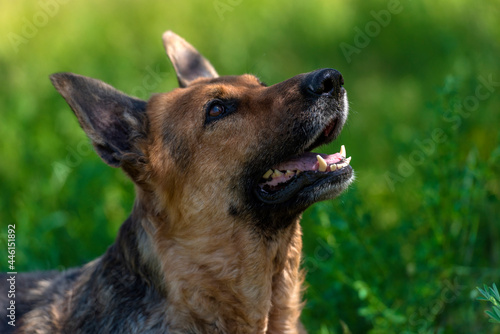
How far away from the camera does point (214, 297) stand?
4363 mm

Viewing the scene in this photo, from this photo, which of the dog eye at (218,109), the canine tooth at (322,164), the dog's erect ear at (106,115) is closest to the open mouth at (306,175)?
the canine tooth at (322,164)

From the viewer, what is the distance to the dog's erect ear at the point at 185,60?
5613 millimetres

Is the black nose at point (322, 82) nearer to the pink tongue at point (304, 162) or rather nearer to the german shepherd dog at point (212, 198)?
the german shepherd dog at point (212, 198)

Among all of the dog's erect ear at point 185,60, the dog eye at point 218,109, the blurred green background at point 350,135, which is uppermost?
the dog's erect ear at point 185,60

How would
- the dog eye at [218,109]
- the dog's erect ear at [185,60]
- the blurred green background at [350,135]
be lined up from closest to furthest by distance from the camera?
the dog eye at [218,109] < the blurred green background at [350,135] < the dog's erect ear at [185,60]

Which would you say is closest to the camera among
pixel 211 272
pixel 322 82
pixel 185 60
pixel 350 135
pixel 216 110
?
pixel 322 82

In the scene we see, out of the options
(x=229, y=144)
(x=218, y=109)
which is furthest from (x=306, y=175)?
(x=218, y=109)

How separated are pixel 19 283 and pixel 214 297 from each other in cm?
177

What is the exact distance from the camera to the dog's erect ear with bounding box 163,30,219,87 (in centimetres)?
561

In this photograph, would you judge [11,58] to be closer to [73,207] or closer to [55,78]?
[73,207]

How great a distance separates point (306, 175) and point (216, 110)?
777mm

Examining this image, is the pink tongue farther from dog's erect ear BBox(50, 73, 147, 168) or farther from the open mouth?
dog's erect ear BBox(50, 73, 147, 168)

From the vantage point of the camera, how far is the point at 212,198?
174 inches

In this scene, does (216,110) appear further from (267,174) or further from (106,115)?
(106,115)
